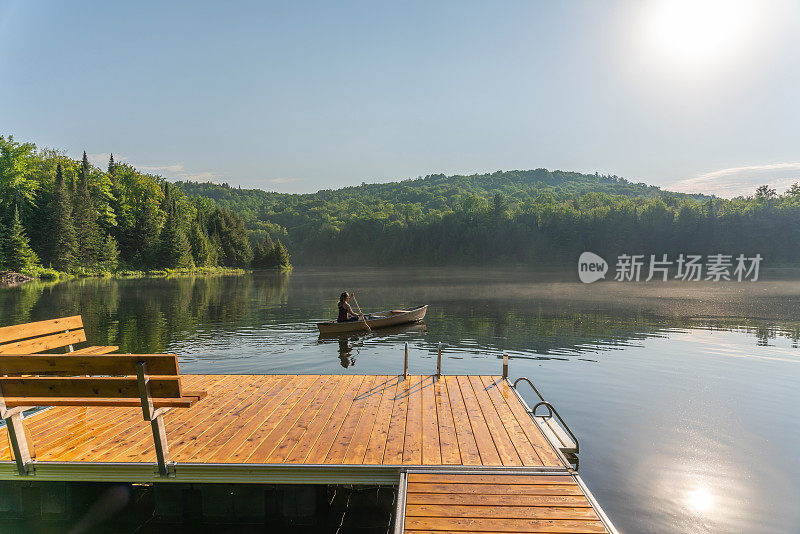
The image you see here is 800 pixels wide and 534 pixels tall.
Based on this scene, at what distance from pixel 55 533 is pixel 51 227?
74.3 metres

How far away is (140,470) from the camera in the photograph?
5.12m

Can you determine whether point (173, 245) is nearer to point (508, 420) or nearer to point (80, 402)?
point (80, 402)

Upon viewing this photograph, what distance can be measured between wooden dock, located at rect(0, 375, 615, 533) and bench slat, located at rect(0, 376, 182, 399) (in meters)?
0.89

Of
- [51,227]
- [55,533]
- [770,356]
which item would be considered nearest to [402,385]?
[55,533]

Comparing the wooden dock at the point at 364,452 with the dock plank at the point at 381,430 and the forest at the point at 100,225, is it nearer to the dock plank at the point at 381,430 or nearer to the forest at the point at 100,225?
the dock plank at the point at 381,430

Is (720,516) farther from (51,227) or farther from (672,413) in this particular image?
(51,227)

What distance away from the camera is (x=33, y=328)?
708cm

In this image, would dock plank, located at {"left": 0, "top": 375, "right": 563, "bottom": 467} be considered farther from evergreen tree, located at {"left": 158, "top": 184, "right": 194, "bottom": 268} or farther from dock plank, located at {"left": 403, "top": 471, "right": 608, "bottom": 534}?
evergreen tree, located at {"left": 158, "top": 184, "right": 194, "bottom": 268}

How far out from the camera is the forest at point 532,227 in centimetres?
11169

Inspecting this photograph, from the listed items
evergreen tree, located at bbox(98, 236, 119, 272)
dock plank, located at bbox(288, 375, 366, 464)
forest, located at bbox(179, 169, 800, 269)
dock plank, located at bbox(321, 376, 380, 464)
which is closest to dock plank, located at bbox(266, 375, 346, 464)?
dock plank, located at bbox(288, 375, 366, 464)

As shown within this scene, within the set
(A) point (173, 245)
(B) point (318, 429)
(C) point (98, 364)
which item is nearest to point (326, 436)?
(B) point (318, 429)

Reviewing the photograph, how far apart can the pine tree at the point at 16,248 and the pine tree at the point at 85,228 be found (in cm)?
785

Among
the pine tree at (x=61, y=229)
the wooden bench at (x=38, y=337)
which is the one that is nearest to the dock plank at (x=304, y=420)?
the wooden bench at (x=38, y=337)

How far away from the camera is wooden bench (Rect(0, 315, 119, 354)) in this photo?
658 cm
